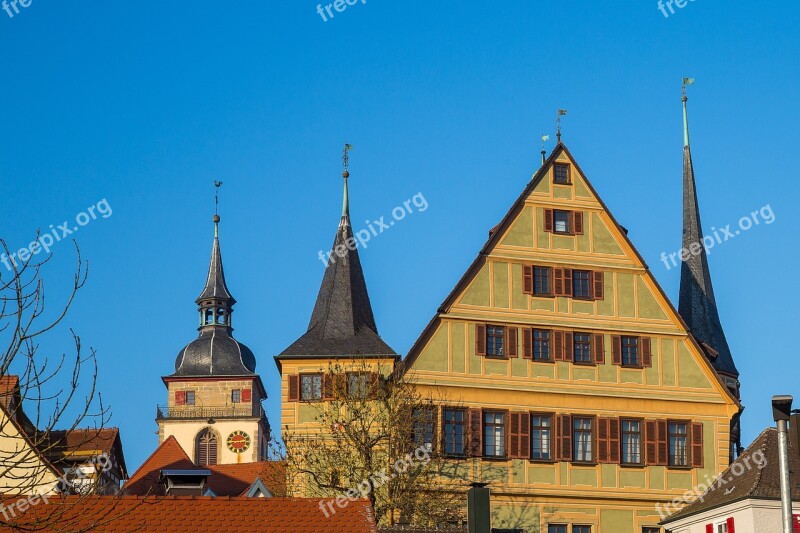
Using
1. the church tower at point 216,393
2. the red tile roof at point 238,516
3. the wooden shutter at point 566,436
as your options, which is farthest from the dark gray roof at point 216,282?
the red tile roof at point 238,516

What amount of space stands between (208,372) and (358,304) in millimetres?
64032

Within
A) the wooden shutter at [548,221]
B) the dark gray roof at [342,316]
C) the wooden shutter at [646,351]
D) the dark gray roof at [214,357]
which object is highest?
the dark gray roof at [214,357]

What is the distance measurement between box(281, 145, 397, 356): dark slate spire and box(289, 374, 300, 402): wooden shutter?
764 millimetres

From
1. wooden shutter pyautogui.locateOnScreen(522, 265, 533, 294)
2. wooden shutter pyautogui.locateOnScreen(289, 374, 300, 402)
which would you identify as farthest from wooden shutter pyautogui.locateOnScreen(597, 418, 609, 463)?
wooden shutter pyautogui.locateOnScreen(289, 374, 300, 402)

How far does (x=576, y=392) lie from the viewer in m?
48.7

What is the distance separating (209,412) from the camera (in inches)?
4483

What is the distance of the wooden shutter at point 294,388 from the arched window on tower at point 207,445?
63.9m

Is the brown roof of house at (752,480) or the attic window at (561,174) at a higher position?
the attic window at (561,174)

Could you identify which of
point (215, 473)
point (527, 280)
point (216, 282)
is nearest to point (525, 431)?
point (527, 280)

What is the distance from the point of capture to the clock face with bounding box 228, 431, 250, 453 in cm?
11257

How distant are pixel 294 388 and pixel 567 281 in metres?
8.74

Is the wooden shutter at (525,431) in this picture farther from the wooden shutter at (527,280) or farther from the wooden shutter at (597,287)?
the wooden shutter at (597,287)

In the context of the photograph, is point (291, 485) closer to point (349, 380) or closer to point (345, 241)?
point (349, 380)

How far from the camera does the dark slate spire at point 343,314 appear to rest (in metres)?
50.1
